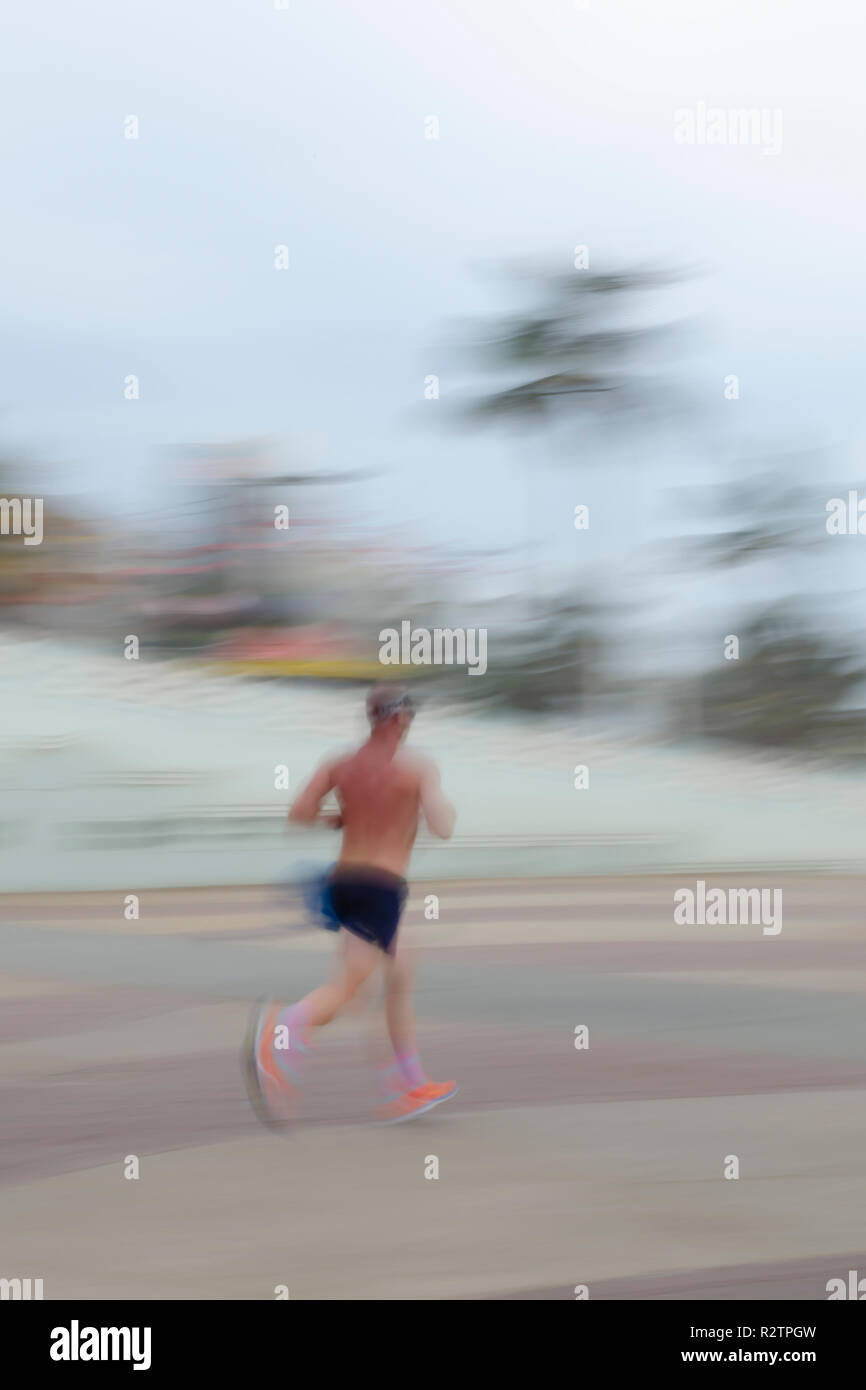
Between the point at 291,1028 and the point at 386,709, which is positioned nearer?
the point at 291,1028

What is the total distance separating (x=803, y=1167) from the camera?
5137 millimetres

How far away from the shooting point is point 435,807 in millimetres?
5277

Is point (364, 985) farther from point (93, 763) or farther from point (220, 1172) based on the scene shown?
point (93, 763)

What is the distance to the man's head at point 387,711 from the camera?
17.7 ft

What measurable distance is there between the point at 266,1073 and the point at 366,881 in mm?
723

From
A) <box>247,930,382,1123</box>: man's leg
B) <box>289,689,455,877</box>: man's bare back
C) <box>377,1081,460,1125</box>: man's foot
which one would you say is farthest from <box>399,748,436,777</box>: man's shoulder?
<box>377,1081,460,1125</box>: man's foot

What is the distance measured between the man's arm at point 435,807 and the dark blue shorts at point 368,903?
0.23 meters

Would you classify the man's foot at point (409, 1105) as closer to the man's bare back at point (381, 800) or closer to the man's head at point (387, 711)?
the man's bare back at point (381, 800)

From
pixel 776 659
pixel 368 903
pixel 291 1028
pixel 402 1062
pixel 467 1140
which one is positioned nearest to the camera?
pixel 291 1028

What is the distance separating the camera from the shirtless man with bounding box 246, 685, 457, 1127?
5145 mm

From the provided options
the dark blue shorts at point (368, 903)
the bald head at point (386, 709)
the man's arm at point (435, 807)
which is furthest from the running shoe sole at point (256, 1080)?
the bald head at point (386, 709)

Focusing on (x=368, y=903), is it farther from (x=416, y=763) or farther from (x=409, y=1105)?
(x=409, y=1105)

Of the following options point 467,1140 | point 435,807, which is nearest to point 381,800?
point 435,807

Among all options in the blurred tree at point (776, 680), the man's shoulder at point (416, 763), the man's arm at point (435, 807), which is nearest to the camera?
the man's arm at point (435, 807)
